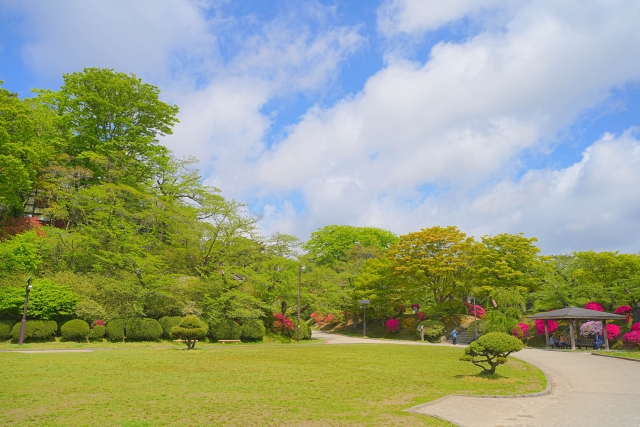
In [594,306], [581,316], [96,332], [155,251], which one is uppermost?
[155,251]

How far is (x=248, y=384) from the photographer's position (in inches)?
433

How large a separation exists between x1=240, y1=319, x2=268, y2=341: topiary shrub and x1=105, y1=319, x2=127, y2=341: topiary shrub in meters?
7.68

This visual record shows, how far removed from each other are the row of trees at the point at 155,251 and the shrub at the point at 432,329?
2163mm

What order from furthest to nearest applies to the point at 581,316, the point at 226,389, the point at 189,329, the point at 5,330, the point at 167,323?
the point at 167,323
the point at 581,316
the point at 5,330
the point at 189,329
the point at 226,389

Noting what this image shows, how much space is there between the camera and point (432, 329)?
3619 centimetres

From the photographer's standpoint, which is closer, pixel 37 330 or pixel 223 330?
pixel 37 330

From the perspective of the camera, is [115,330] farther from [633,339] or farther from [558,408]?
[633,339]

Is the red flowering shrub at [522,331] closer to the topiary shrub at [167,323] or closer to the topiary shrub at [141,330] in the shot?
the topiary shrub at [167,323]

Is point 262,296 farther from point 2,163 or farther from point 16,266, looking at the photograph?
point 2,163

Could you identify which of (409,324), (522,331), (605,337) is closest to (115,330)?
(409,324)

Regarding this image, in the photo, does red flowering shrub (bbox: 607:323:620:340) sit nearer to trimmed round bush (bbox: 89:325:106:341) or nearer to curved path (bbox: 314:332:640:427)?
curved path (bbox: 314:332:640:427)

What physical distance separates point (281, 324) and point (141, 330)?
10.5 m

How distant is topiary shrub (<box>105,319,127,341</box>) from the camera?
2456cm

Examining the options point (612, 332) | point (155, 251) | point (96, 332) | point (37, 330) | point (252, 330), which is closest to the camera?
point (37, 330)
